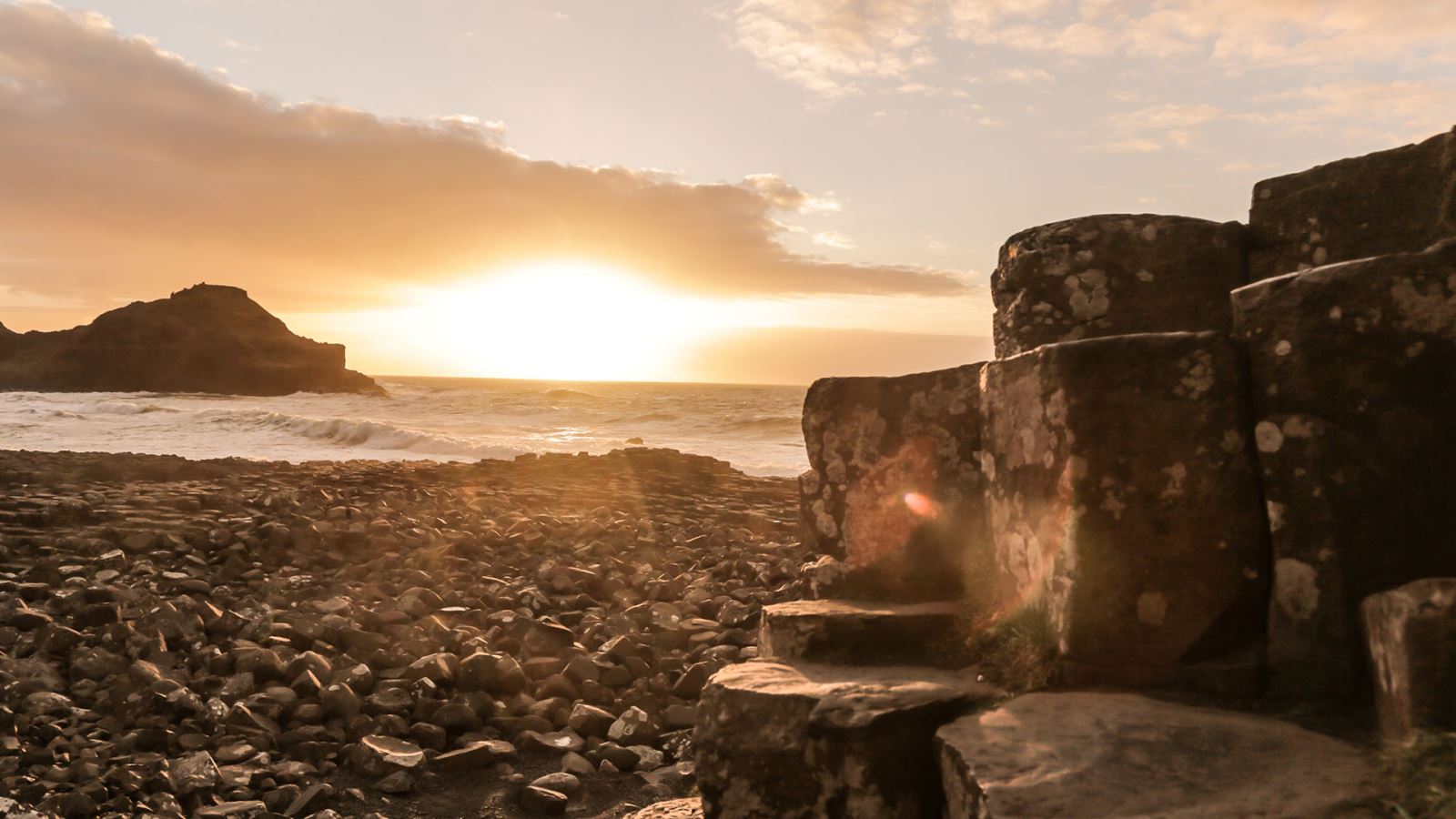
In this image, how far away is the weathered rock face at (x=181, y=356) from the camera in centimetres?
6612

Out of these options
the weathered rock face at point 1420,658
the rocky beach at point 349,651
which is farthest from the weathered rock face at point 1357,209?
the rocky beach at point 349,651

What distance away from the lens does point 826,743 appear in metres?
2.84

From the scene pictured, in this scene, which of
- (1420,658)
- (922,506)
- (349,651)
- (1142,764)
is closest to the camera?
(1420,658)

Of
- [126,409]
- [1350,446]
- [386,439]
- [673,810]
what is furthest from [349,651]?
[126,409]

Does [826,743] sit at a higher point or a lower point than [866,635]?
lower

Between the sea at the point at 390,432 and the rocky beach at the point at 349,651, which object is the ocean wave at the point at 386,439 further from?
the rocky beach at the point at 349,651

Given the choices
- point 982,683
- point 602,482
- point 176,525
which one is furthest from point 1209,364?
point 602,482

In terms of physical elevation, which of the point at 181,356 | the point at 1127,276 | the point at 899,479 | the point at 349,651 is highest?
the point at 181,356

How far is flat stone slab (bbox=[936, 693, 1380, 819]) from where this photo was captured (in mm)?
2152

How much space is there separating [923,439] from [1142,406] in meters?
1.37

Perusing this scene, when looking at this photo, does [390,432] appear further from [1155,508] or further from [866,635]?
[1155,508]

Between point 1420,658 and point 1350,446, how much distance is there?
64 centimetres

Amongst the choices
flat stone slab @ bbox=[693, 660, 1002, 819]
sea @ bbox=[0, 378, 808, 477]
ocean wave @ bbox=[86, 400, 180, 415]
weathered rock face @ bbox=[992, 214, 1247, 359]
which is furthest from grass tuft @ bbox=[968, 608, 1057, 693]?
ocean wave @ bbox=[86, 400, 180, 415]

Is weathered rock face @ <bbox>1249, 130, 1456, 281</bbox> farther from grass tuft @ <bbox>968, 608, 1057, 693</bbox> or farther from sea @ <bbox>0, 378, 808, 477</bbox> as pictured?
sea @ <bbox>0, 378, 808, 477</bbox>
